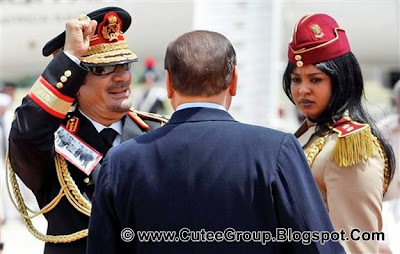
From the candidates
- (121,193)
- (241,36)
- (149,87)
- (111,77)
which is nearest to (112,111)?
(111,77)

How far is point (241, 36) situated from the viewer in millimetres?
10109

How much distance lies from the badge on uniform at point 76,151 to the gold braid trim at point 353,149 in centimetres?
93

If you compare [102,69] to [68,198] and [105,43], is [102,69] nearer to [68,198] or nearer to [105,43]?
[105,43]

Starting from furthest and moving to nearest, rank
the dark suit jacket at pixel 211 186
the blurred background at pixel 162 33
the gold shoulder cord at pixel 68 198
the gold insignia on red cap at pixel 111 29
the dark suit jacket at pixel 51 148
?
the blurred background at pixel 162 33 < the gold insignia on red cap at pixel 111 29 < the gold shoulder cord at pixel 68 198 < the dark suit jacket at pixel 51 148 < the dark suit jacket at pixel 211 186

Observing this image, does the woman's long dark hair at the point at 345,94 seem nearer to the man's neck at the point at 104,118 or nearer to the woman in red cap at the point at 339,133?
the woman in red cap at the point at 339,133

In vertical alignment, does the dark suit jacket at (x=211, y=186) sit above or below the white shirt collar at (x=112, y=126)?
above

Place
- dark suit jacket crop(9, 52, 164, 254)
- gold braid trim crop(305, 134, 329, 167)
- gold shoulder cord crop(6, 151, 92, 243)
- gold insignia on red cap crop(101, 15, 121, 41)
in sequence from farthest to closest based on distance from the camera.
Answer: gold insignia on red cap crop(101, 15, 121, 41)
gold braid trim crop(305, 134, 329, 167)
gold shoulder cord crop(6, 151, 92, 243)
dark suit jacket crop(9, 52, 164, 254)

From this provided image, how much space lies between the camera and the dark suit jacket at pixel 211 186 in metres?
2.49

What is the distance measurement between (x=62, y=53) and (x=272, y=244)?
45.1 inches

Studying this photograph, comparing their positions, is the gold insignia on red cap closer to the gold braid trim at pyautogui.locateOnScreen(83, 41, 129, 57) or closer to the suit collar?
the gold braid trim at pyautogui.locateOnScreen(83, 41, 129, 57)

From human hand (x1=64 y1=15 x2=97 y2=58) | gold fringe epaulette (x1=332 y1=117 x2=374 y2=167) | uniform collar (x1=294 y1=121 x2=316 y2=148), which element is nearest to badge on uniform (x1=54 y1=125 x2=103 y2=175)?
human hand (x1=64 y1=15 x2=97 y2=58)

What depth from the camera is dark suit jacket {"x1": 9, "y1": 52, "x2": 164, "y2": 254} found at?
3.11 metres

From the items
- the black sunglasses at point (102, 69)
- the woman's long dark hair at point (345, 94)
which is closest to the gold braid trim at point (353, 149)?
the woman's long dark hair at point (345, 94)

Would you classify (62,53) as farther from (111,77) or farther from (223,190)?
(223,190)
